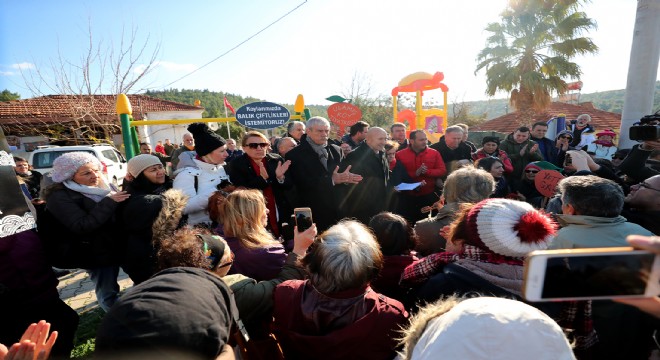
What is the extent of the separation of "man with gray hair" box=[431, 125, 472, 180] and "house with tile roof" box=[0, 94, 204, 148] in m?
6.82

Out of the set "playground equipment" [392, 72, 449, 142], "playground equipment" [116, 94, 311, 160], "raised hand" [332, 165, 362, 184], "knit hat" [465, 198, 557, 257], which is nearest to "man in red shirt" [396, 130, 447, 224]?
"raised hand" [332, 165, 362, 184]

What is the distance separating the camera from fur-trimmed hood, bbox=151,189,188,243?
2.35m

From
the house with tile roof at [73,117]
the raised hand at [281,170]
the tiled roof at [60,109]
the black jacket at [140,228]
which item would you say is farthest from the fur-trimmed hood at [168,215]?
the tiled roof at [60,109]

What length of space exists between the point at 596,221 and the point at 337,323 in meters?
1.48

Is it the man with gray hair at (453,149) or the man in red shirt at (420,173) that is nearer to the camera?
the man in red shirt at (420,173)

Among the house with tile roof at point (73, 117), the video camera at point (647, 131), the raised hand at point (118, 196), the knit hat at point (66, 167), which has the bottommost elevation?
the raised hand at point (118, 196)

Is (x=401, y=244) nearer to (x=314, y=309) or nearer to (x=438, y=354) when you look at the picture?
(x=314, y=309)

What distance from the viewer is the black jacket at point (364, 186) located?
414cm

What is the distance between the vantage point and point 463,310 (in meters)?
0.73

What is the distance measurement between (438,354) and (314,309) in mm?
775

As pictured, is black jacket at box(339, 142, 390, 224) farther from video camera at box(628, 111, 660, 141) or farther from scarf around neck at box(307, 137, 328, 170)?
video camera at box(628, 111, 660, 141)

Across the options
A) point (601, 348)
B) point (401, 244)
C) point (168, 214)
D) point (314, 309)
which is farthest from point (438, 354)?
point (168, 214)

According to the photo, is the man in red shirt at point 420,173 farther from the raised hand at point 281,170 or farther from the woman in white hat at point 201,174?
the woman in white hat at point 201,174

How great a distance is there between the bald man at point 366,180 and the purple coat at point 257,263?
2173 millimetres
